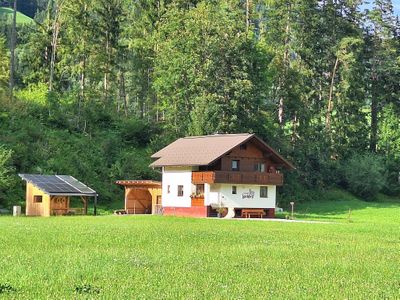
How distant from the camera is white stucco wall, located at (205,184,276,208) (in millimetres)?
53344

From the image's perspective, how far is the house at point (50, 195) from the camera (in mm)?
47594

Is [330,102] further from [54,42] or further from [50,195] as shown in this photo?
[50,195]

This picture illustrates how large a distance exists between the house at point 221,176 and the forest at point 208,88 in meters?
6.80

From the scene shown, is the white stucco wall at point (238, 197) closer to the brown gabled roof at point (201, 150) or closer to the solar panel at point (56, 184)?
the brown gabled roof at point (201, 150)

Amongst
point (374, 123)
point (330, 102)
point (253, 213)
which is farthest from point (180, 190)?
point (374, 123)

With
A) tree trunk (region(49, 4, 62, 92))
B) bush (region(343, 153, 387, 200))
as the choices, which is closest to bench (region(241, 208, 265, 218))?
bush (region(343, 153, 387, 200))

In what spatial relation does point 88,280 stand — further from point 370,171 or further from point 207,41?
point 370,171

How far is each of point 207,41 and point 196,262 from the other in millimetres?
49427

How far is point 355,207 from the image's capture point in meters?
63.2

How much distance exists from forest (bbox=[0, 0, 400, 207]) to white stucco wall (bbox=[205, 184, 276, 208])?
9.97 metres

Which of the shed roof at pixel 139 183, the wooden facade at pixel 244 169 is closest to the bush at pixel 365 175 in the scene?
the wooden facade at pixel 244 169

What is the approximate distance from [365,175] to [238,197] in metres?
25.6

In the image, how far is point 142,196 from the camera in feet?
193

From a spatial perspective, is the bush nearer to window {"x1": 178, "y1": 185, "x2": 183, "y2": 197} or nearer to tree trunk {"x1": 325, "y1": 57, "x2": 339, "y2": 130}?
tree trunk {"x1": 325, "y1": 57, "x2": 339, "y2": 130}
